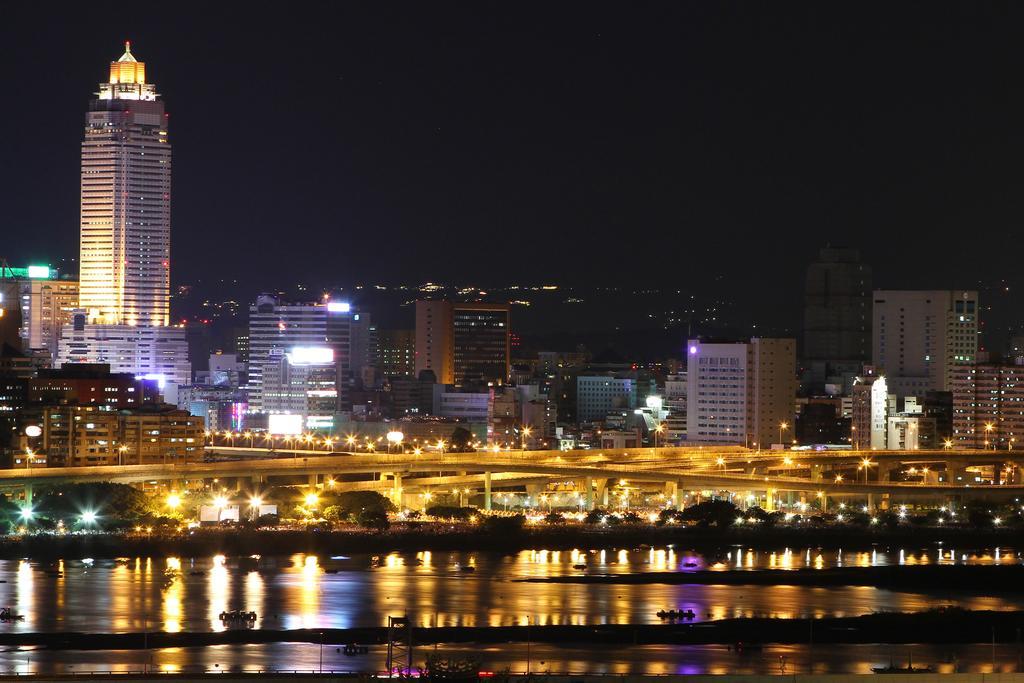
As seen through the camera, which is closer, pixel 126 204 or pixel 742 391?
pixel 742 391

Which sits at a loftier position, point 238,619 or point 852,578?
point 852,578

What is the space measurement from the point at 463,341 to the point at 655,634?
12460 cm

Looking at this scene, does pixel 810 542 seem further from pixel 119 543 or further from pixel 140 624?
pixel 140 624

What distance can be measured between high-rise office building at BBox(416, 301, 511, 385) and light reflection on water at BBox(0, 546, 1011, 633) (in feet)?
335

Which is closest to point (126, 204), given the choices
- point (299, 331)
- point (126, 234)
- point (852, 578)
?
point (126, 234)

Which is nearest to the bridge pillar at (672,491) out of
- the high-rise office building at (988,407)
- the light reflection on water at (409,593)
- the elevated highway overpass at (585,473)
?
the elevated highway overpass at (585,473)

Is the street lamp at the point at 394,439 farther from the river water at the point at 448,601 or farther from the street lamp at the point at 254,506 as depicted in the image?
the river water at the point at 448,601

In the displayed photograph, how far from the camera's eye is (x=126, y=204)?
150875 mm

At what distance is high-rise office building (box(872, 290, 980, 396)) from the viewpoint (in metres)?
132

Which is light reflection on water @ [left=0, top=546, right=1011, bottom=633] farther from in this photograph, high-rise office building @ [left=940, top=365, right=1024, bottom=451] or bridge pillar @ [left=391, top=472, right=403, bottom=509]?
high-rise office building @ [left=940, top=365, right=1024, bottom=451]

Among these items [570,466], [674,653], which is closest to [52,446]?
[570,466]

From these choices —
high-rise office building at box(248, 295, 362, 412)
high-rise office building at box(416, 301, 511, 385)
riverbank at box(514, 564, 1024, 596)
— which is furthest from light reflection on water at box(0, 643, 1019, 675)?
high-rise office building at box(416, 301, 511, 385)

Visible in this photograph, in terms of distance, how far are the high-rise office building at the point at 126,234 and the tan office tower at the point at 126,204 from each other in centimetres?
7

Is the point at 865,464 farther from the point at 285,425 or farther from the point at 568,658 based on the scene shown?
the point at 568,658
